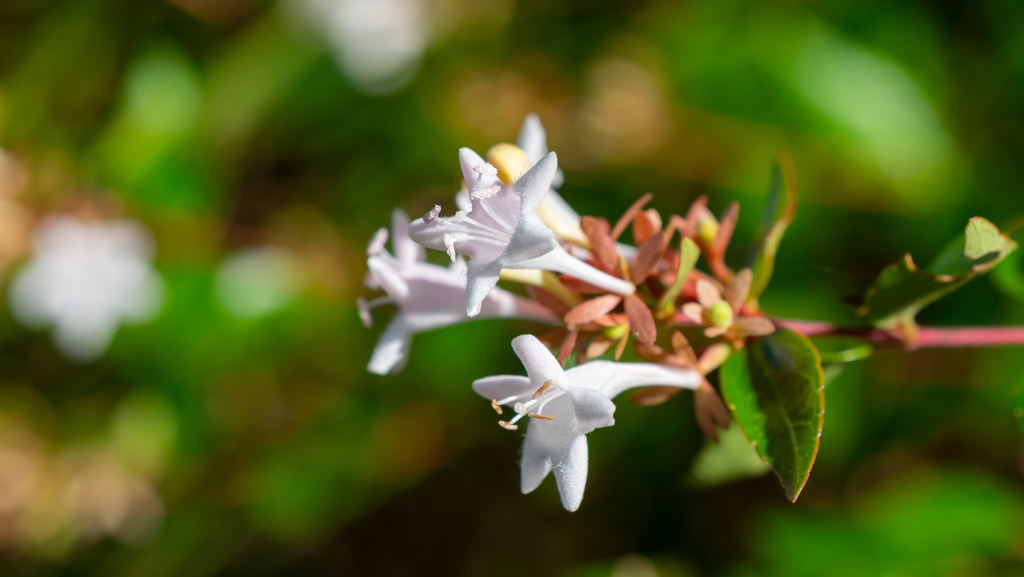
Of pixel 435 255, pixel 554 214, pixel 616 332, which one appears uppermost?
pixel 554 214

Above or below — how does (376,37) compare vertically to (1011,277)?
below

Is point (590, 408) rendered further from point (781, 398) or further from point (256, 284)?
Result: point (256, 284)

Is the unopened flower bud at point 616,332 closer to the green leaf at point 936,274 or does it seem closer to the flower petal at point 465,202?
the flower petal at point 465,202

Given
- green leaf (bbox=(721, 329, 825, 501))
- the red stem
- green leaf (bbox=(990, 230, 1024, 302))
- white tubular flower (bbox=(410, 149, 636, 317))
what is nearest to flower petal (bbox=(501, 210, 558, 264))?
white tubular flower (bbox=(410, 149, 636, 317))

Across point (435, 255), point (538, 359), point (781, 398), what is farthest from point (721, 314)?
point (435, 255)

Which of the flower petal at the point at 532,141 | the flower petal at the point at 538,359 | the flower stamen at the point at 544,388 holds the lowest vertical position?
the flower stamen at the point at 544,388

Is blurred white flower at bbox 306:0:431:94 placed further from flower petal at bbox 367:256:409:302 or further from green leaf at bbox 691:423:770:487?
green leaf at bbox 691:423:770:487

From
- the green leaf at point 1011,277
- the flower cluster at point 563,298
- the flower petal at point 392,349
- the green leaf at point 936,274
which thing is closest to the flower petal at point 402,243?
the flower cluster at point 563,298
